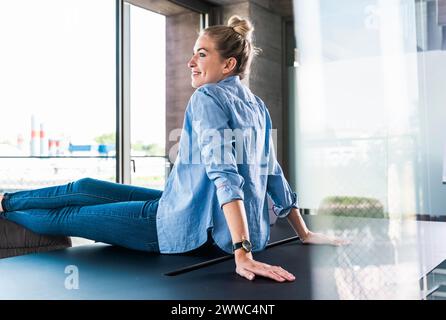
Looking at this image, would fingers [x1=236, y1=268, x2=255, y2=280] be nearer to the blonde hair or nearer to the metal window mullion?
the blonde hair

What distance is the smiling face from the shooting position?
1398mm

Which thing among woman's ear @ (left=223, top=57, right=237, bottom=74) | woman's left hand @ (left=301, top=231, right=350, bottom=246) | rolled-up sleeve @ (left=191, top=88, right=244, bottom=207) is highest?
woman's ear @ (left=223, top=57, right=237, bottom=74)

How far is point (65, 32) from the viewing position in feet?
10.8

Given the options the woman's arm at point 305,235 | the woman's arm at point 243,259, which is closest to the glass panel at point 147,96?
the woman's arm at point 305,235

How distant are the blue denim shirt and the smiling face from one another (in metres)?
0.04

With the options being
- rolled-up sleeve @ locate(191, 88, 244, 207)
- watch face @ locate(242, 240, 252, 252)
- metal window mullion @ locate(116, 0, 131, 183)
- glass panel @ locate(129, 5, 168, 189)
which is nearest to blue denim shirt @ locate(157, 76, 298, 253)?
rolled-up sleeve @ locate(191, 88, 244, 207)

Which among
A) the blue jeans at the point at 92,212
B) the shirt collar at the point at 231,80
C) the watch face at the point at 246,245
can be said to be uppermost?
the shirt collar at the point at 231,80

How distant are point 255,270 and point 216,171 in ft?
0.81

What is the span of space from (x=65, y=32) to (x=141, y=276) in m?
2.53

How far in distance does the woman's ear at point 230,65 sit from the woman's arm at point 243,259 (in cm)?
41

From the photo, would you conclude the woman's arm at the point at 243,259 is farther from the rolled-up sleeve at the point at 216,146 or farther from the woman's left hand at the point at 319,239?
the woman's left hand at the point at 319,239

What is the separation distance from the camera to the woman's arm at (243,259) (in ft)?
3.63

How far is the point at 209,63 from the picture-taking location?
1400 millimetres
